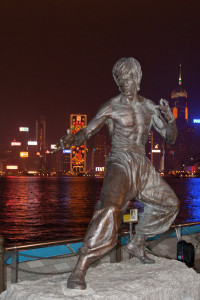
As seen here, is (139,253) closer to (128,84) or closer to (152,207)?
(152,207)

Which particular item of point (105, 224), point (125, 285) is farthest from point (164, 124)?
point (125, 285)

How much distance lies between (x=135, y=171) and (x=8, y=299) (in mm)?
2108

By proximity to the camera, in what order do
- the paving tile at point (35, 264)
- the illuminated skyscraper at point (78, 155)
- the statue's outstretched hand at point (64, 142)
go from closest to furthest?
the statue's outstretched hand at point (64, 142)
the paving tile at point (35, 264)
the illuminated skyscraper at point (78, 155)

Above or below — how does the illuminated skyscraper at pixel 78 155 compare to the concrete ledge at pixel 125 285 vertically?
above

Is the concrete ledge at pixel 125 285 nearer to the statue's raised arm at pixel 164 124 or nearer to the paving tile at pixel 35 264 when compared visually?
the statue's raised arm at pixel 164 124

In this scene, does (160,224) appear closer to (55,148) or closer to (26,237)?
(55,148)

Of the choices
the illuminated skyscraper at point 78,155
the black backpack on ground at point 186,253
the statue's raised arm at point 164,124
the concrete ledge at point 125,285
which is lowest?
the black backpack on ground at point 186,253

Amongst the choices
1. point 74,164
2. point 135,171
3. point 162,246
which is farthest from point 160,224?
point 74,164

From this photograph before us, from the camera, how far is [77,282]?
375cm

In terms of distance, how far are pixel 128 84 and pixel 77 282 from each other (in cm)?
250

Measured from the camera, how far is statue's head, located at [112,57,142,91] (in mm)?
4391

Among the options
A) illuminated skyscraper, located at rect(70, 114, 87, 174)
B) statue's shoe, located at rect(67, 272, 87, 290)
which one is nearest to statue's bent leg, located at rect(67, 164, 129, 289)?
statue's shoe, located at rect(67, 272, 87, 290)

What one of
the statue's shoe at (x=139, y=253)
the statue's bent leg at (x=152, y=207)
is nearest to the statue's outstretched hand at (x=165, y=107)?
the statue's bent leg at (x=152, y=207)

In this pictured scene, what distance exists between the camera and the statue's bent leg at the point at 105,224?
383 centimetres
